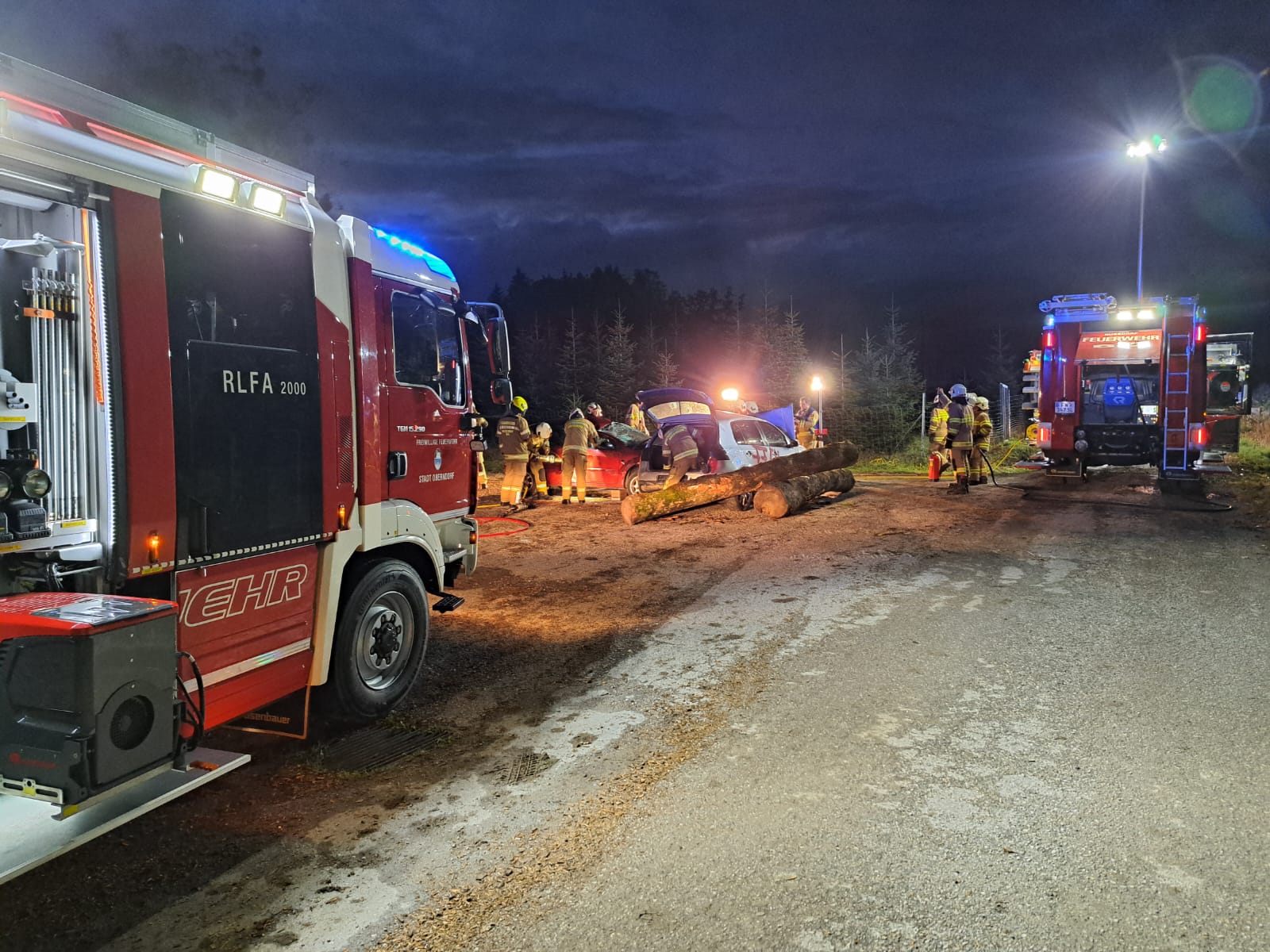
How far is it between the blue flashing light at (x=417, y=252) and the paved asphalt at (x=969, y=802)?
358cm

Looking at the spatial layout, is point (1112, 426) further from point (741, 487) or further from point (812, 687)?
point (812, 687)

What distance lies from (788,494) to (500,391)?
715 centimetres

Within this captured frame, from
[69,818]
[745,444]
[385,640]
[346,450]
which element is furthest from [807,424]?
[69,818]

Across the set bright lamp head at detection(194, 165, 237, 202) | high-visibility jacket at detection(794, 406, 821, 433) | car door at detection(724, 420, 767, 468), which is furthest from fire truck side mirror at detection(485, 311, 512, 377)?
high-visibility jacket at detection(794, 406, 821, 433)

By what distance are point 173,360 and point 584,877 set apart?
9.14 feet

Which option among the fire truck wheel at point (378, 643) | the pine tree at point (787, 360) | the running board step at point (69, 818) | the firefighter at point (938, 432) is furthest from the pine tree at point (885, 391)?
the running board step at point (69, 818)

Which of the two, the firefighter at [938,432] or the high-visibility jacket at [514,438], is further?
the firefighter at [938,432]

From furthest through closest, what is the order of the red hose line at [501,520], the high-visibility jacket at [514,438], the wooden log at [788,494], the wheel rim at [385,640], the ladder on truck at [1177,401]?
the ladder on truck at [1177,401]
the high-visibility jacket at [514,438]
the wooden log at [788,494]
the red hose line at [501,520]
the wheel rim at [385,640]

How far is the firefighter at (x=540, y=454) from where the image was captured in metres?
14.2

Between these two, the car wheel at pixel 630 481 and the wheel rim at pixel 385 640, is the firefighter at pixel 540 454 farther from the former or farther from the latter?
the wheel rim at pixel 385 640

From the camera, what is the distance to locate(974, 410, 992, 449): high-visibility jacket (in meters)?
14.7

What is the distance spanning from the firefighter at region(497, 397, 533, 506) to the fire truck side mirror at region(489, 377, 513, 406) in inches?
284

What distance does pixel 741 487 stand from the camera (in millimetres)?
12516

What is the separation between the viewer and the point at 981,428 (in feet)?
48.7
